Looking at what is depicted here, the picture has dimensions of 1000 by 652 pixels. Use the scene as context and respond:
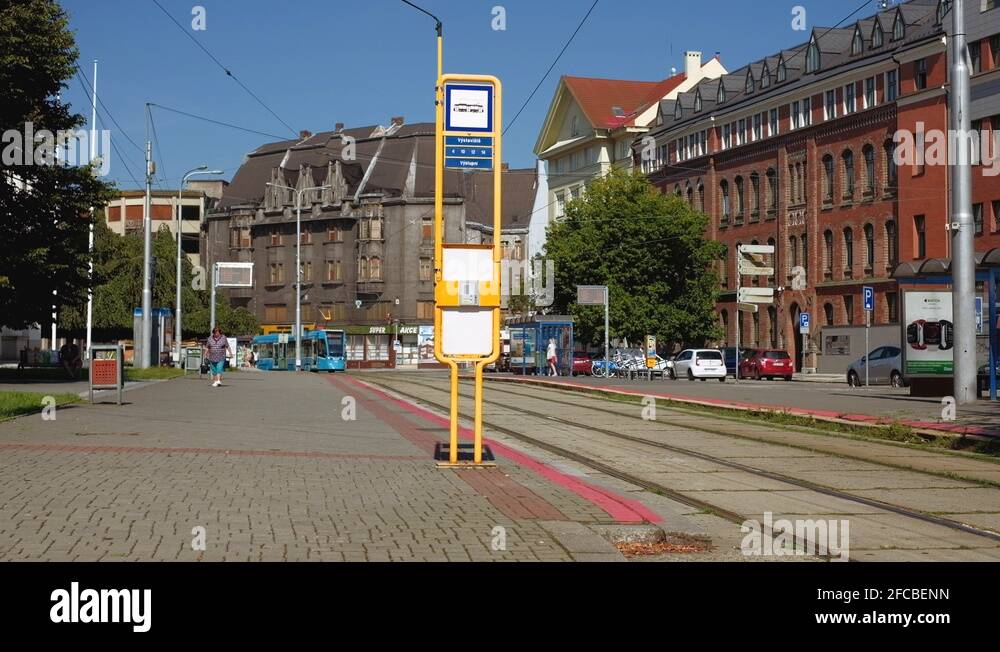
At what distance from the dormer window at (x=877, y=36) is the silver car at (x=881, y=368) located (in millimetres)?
21822

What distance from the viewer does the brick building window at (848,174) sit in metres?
62.7

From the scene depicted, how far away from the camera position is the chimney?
9256 centimetres

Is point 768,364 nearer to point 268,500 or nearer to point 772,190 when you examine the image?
point 772,190

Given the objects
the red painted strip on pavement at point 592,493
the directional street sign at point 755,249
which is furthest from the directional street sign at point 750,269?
the red painted strip on pavement at point 592,493

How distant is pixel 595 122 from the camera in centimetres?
9188

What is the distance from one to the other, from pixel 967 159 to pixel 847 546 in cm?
1798

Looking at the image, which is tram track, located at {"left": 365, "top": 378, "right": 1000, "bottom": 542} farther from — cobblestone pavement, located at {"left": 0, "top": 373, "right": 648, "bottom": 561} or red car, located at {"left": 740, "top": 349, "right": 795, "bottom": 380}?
red car, located at {"left": 740, "top": 349, "right": 795, "bottom": 380}

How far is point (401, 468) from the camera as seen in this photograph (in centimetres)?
1211

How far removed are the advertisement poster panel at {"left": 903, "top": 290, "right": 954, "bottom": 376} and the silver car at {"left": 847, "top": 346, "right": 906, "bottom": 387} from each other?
14.3m

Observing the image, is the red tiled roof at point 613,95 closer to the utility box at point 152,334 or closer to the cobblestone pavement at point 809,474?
→ the utility box at point 152,334

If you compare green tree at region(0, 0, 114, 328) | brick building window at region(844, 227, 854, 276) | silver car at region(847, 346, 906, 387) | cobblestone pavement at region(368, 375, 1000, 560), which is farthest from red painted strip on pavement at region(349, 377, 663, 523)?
brick building window at region(844, 227, 854, 276)

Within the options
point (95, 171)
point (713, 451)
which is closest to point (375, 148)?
point (95, 171)

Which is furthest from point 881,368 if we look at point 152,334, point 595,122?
point 595,122
